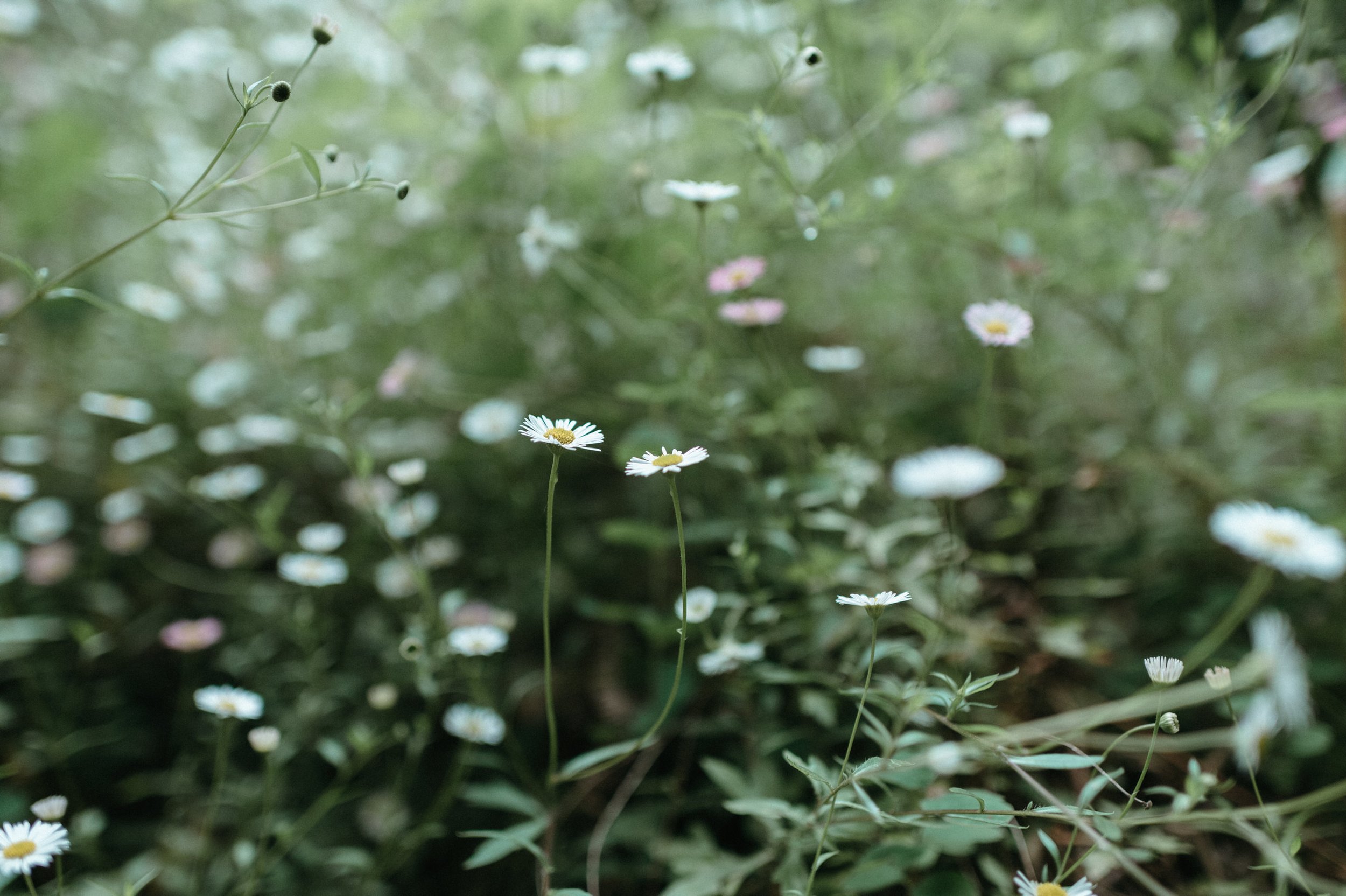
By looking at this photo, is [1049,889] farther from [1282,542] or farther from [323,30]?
[323,30]

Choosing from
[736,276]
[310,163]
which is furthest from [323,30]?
[736,276]

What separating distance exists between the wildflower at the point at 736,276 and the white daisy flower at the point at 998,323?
8.8 inches

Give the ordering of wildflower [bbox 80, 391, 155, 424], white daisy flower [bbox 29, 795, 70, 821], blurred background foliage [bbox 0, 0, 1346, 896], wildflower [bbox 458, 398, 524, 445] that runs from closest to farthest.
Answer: white daisy flower [bbox 29, 795, 70, 821]
blurred background foliage [bbox 0, 0, 1346, 896]
wildflower [bbox 458, 398, 524, 445]
wildflower [bbox 80, 391, 155, 424]

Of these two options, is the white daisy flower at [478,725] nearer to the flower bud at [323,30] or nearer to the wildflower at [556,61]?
the flower bud at [323,30]

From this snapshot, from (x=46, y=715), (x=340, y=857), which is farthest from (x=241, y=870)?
(x=46, y=715)

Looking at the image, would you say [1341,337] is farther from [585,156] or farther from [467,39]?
[467,39]

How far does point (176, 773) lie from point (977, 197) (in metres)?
1.38

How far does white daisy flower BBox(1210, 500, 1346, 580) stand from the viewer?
560 mm

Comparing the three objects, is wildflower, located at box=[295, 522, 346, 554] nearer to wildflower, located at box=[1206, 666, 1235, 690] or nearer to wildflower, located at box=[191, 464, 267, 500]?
wildflower, located at box=[191, 464, 267, 500]

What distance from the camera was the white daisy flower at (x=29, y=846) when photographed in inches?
21.3

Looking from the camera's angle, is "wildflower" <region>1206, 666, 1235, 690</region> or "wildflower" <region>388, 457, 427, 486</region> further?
"wildflower" <region>388, 457, 427, 486</region>

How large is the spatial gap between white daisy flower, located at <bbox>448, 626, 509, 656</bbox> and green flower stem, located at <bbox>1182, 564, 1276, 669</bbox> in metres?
0.60

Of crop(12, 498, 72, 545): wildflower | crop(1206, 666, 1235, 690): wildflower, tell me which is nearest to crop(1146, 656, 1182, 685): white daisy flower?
crop(1206, 666, 1235, 690): wildflower

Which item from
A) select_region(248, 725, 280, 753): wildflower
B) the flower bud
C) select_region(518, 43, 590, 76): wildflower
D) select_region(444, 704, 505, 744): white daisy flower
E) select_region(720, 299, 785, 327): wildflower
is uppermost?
the flower bud
